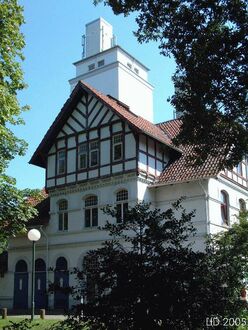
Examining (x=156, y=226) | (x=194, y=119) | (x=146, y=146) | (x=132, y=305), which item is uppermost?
(x=146, y=146)

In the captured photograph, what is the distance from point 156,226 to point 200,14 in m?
6.02

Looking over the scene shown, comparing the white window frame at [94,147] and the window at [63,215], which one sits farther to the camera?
the window at [63,215]

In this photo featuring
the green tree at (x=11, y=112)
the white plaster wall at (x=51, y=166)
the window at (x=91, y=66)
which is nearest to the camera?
the green tree at (x=11, y=112)

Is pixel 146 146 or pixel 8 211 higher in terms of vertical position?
pixel 146 146

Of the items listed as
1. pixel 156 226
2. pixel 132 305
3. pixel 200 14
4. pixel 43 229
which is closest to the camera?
pixel 132 305

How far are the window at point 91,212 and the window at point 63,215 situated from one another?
160 cm

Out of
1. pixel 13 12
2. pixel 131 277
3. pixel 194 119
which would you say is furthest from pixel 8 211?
pixel 131 277

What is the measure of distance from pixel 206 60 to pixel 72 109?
1910 centimetres

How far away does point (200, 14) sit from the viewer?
1120 cm

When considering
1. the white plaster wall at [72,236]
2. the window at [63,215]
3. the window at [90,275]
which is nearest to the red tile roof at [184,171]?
the white plaster wall at [72,236]

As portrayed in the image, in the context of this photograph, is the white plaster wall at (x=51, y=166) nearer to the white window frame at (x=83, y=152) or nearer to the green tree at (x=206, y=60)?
the white window frame at (x=83, y=152)

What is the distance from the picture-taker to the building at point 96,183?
25.8 m

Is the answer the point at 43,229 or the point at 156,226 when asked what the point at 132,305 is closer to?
the point at 156,226

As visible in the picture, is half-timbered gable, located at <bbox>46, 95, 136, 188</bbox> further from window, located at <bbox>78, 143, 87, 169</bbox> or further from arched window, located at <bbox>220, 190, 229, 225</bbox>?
arched window, located at <bbox>220, 190, 229, 225</bbox>
